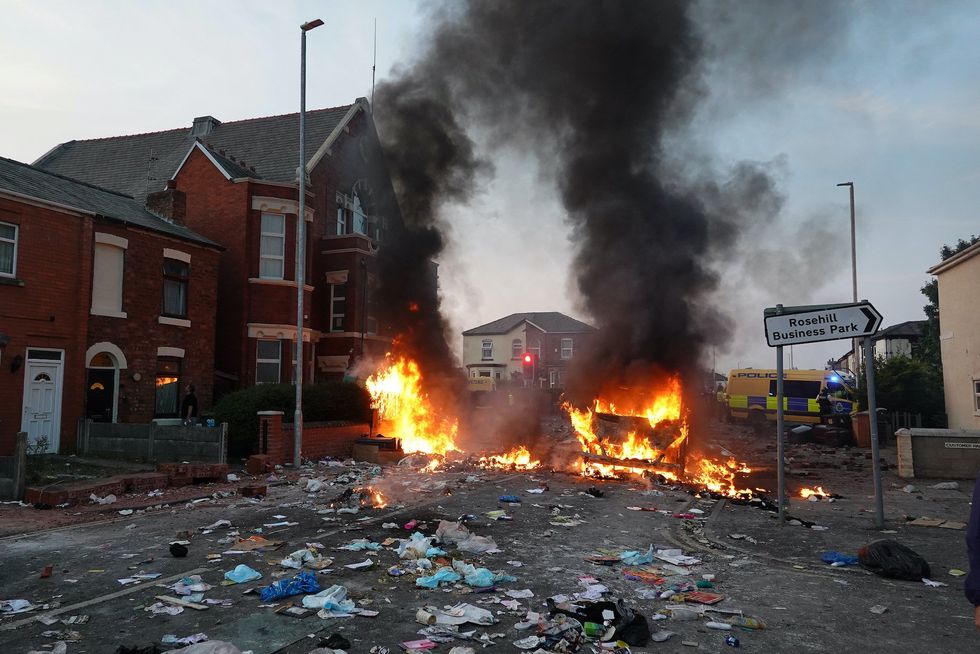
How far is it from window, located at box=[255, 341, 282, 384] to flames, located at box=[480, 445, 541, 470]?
8170 millimetres

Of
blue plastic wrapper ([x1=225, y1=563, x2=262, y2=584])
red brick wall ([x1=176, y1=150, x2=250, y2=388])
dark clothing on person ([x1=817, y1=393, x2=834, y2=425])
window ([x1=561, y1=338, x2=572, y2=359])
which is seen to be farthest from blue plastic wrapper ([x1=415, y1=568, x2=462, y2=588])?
window ([x1=561, y1=338, x2=572, y2=359])

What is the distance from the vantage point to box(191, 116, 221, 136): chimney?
2570 cm

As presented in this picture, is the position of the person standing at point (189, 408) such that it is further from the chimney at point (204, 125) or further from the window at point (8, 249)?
the chimney at point (204, 125)

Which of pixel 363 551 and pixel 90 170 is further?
pixel 90 170

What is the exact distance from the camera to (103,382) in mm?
15914

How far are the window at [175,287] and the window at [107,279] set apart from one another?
136 centimetres

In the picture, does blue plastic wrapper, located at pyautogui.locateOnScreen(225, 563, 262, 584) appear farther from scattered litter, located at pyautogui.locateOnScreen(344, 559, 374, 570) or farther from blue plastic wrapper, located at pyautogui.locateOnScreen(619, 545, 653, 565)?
blue plastic wrapper, located at pyautogui.locateOnScreen(619, 545, 653, 565)

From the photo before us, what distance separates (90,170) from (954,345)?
109ft

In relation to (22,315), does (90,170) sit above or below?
above

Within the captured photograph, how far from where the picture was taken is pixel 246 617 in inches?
192

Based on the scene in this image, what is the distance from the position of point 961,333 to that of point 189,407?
23.0 meters

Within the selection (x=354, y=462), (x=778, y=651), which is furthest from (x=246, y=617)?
(x=354, y=462)

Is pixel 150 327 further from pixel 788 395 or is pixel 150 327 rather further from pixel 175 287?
pixel 788 395

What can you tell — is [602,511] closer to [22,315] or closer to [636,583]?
[636,583]
